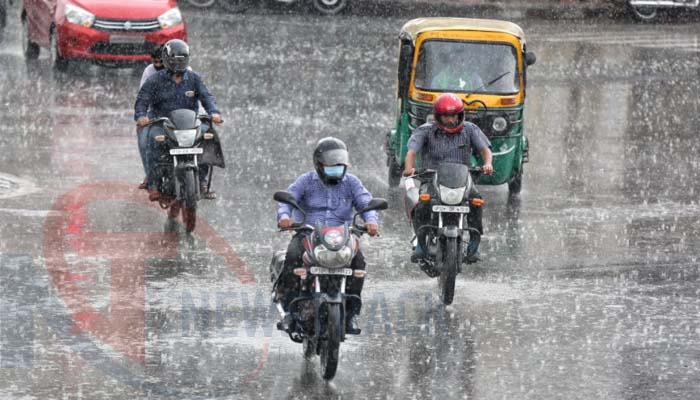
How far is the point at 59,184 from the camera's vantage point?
52.0ft

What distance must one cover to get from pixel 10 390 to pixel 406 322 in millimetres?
2981

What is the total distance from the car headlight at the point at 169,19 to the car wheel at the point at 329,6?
395 inches

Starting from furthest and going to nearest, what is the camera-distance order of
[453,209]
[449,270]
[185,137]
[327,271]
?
[185,137], [453,209], [449,270], [327,271]

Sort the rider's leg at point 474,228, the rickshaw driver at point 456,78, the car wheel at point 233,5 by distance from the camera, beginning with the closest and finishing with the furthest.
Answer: the rider's leg at point 474,228, the rickshaw driver at point 456,78, the car wheel at point 233,5

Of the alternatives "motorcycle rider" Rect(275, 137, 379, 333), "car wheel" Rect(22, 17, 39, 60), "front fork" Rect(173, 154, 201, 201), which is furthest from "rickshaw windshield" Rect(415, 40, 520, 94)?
"car wheel" Rect(22, 17, 39, 60)

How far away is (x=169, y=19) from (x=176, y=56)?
1021 centimetres

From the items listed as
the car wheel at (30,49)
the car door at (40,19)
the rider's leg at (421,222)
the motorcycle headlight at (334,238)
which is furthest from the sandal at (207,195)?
the car wheel at (30,49)

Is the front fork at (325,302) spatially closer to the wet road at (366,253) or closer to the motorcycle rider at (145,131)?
the wet road at (366,253)

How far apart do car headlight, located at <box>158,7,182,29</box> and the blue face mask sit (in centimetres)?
1466

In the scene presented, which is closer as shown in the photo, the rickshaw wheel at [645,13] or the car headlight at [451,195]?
the car headlight at [451,195]

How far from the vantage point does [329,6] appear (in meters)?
34.6

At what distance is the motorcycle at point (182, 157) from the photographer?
551 inches
